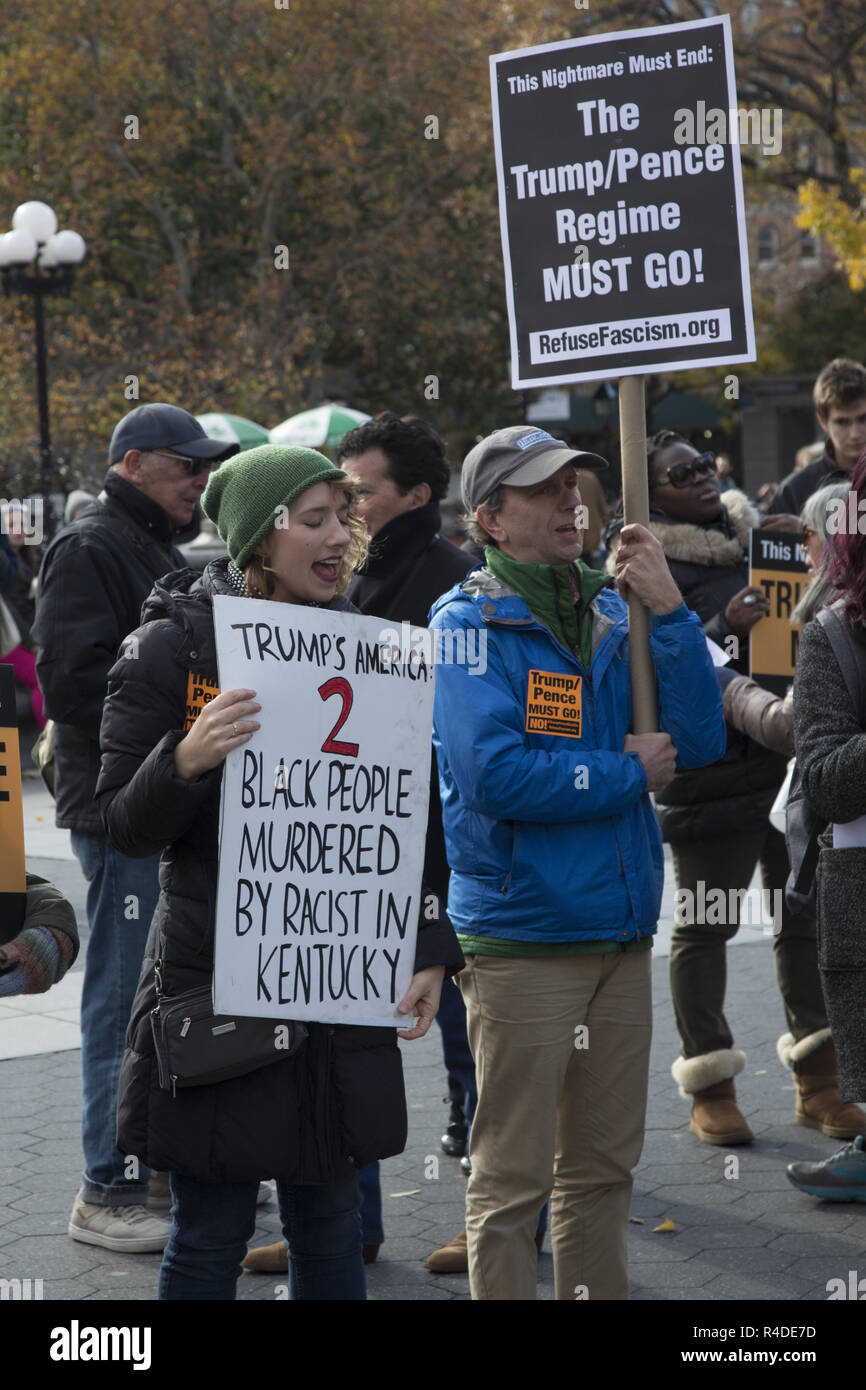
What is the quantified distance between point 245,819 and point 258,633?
334mm

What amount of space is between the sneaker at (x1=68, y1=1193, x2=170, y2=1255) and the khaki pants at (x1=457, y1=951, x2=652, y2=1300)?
4.20 ft

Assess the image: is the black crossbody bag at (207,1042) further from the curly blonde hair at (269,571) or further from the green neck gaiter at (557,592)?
the green neck gaiter at (557,592)

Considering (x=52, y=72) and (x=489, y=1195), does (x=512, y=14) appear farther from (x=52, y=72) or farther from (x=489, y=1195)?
(x=489, y=1195)

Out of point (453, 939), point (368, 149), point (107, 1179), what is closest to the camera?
point (453, 939)

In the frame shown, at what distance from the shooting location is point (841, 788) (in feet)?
12.2

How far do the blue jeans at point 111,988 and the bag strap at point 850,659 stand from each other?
191 centimetres

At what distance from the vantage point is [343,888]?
10.2ft

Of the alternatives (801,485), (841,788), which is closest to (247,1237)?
(841,788)

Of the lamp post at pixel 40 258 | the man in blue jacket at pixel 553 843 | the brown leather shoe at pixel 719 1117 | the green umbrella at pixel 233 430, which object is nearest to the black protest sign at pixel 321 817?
the man in blue jacket at pixel 553 843

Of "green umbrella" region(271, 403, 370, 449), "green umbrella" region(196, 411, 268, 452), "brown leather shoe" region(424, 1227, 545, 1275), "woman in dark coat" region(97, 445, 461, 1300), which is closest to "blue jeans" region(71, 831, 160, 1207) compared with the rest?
"brown leather shoe" region(424, 1227, 545, 1275)

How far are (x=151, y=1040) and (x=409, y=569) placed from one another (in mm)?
1944

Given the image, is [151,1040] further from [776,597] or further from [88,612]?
[776,597]

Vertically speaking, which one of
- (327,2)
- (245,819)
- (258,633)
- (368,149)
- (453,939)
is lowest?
(453,939)
